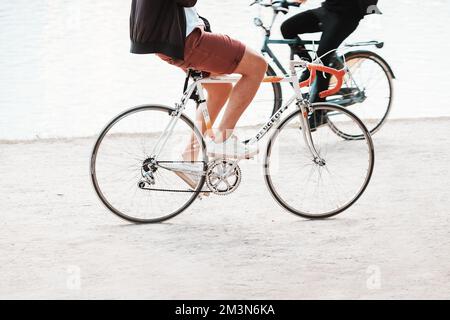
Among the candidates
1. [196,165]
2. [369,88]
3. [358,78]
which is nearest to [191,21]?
[196,165]

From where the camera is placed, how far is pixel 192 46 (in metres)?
6.10

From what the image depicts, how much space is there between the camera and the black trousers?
27.6 ft

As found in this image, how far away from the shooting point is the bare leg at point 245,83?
20.2ft

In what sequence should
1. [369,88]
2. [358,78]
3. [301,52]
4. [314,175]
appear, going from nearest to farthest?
[314,175] → [301,52] → [358,78] → [369,88]

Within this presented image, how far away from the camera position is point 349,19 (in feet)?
27.7

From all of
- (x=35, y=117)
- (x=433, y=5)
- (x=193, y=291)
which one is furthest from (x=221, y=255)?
(x=433, y=5)

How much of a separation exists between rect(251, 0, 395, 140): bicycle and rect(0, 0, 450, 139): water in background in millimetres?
1315

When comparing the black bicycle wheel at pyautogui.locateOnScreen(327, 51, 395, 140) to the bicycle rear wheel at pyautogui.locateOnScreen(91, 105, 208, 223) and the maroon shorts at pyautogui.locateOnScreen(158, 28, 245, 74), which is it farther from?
the maroon shorts at pyautogui.locateOnScreen(158, 28, 245, 74)

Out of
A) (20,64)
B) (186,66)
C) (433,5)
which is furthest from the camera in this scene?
(433,5)

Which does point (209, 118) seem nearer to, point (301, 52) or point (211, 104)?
point (211, 104)

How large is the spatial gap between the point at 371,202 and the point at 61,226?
2.07 meters

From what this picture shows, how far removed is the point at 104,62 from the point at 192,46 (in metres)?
6.81

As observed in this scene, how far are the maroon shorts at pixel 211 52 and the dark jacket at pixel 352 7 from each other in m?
2.48

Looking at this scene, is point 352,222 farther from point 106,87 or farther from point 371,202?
point 106,87
